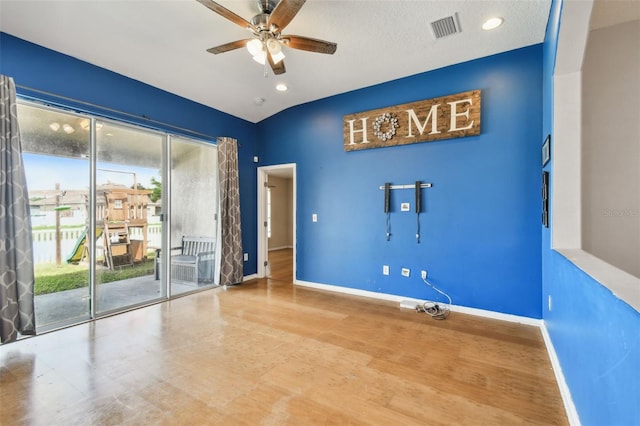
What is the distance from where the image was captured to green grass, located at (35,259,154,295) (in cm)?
297

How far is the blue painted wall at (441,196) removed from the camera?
3117 mm

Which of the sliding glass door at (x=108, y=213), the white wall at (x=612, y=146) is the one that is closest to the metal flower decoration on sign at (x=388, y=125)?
the white wall at (x=612, y=146)

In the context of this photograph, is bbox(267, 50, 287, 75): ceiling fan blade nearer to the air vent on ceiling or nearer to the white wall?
the air vent on ceiling

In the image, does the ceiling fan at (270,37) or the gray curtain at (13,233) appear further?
the gray curtain at (13,233)

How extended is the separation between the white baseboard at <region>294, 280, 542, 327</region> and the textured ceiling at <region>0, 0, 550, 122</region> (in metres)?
3.09

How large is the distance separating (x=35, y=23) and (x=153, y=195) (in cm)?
204

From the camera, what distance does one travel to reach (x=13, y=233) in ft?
8.35

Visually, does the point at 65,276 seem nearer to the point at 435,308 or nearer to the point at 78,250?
the point at 78,250

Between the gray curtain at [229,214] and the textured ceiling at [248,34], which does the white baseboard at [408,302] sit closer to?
the gray curtain at [229,214]

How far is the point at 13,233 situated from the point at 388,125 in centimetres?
433

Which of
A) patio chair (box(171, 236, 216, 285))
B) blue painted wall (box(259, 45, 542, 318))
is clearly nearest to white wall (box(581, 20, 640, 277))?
blue painted wall (box(259, 45, 542, 318))

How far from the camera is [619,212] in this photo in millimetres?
2441

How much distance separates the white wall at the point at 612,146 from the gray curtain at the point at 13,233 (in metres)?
5.28

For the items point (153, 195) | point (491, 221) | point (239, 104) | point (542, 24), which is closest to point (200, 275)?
point (153, 195)
